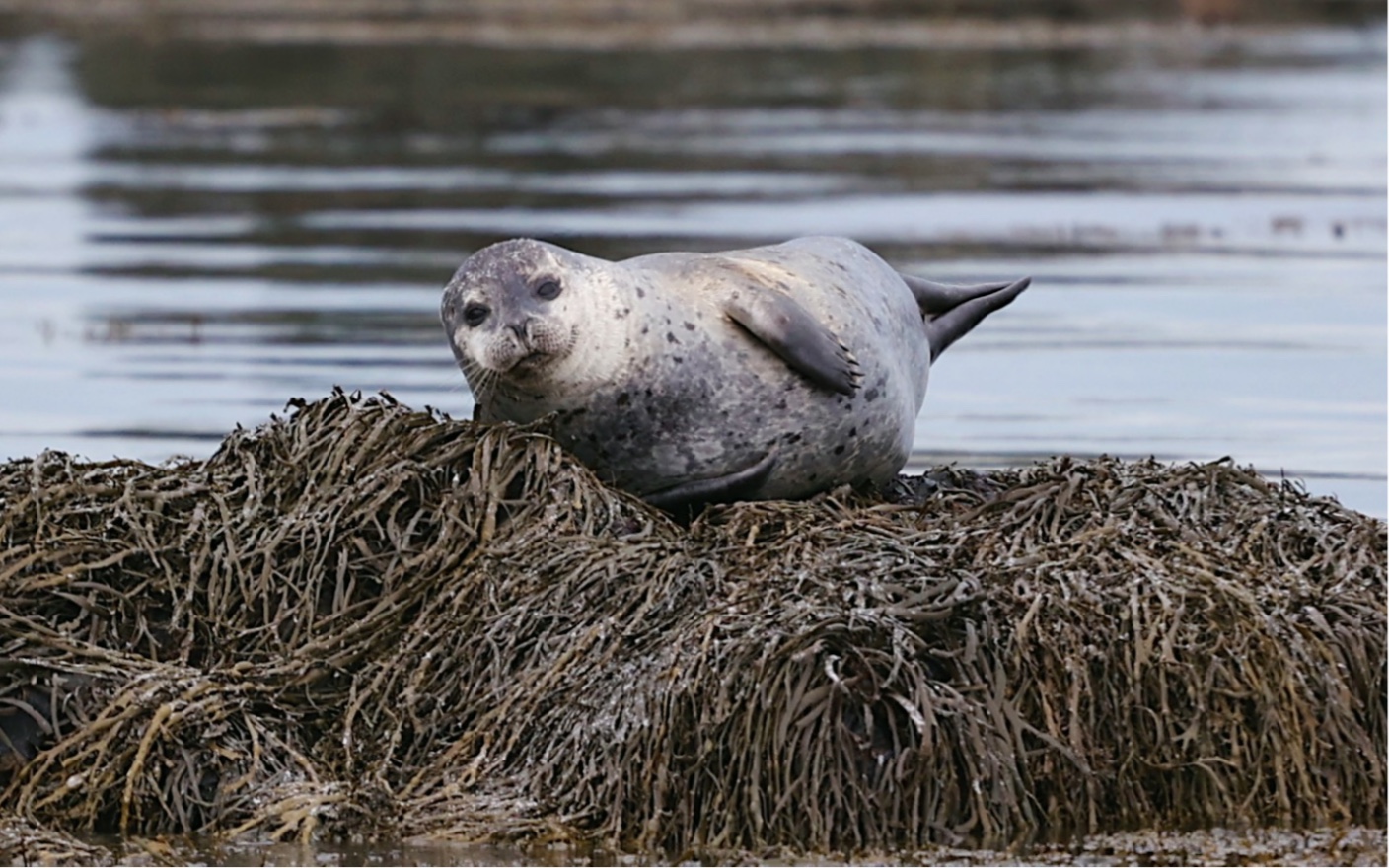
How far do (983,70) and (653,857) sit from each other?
27.2m

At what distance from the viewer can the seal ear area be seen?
734cm

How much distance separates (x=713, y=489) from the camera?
6180 millimetres

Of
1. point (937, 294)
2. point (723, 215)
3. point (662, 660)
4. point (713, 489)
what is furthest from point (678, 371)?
point (723, 215)

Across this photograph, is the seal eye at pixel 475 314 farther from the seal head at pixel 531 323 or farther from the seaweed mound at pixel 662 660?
the seaweed mound at pixel 662 660

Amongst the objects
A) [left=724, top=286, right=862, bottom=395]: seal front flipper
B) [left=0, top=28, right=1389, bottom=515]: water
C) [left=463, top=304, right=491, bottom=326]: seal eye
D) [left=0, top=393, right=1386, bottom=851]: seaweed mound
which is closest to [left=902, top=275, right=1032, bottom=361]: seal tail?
[left=724, top=286, right=862, bottom=395]: seal front flipper

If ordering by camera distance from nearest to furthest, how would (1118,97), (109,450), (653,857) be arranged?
(653,857) < (109,450) < (1118,97)

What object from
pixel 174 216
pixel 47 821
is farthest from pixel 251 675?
pixel 174 216

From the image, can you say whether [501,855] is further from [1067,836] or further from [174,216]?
[174,216]

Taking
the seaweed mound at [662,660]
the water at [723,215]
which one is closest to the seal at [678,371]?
the seaweed mound at [662,660]

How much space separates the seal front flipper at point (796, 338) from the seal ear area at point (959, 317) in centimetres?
97

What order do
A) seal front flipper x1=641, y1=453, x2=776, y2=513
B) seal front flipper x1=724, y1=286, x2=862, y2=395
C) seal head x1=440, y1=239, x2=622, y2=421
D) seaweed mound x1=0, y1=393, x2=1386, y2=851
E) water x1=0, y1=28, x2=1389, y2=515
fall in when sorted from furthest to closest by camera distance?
water x1=0, y1=28, x2=1389, y2=515
seal front flipper x1=724, y1=286, x2=862, y2=395
seal front flipper x1=641, y1=453, x2=776, y2=513
seal head x1=440, y1=239, x2=622, y2=421
seaweed mound x1=0, y1=393, x2=1386, y2=851

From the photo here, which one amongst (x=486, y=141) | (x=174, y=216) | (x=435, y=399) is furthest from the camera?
(x=486, y=141)

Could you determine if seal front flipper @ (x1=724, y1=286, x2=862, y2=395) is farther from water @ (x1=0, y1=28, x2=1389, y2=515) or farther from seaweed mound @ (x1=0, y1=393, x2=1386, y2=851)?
water @ (x1=0, y1=28, x2=1389, y2=515)

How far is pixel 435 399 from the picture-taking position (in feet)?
31.6
